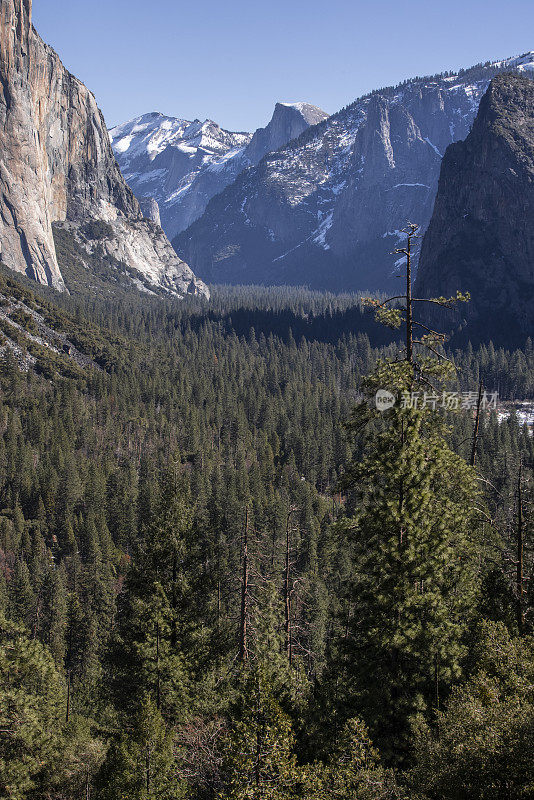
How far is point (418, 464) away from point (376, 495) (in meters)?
1.76

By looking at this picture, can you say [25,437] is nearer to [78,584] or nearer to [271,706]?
[78,584]

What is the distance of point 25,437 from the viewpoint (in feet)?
433

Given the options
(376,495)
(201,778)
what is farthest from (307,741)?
(376,495)
